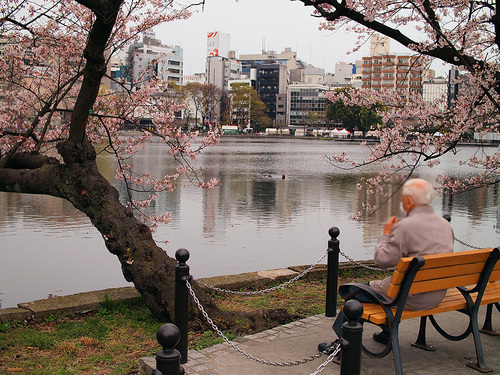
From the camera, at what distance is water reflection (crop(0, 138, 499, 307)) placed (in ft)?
35.6

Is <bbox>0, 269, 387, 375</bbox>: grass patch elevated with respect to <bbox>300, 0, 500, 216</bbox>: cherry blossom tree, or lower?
lower

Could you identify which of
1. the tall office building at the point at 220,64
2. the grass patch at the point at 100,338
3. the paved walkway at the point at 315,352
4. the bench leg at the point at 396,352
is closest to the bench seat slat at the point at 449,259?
the bench leg at the point at 396,352

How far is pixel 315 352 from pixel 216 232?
10.0m

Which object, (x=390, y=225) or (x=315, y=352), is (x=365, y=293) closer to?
(x=390, y=225)

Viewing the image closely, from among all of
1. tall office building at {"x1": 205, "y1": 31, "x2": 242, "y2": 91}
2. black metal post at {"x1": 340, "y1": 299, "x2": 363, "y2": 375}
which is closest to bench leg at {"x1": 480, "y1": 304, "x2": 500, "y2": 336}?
black metal post at {"x1": 340, "y1": 299, "x2": 363, "y2": 375}

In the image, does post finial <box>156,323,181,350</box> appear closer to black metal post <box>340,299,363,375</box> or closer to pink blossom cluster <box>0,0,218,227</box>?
black metal post <box>340,299,363,375</box>

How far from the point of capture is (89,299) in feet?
22.6

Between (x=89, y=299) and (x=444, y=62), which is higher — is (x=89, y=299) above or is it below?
below

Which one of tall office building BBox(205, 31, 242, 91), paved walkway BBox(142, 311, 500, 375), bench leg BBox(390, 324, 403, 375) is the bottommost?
paved walkway BBox(142, 311, 500, 375)

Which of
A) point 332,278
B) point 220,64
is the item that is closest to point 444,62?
point 332,278

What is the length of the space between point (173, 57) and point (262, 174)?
12750 cm

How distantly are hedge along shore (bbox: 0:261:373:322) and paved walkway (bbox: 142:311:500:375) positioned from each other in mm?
1992

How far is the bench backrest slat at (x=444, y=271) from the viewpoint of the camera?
13.6 feet

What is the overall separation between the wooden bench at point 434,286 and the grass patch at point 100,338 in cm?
173
